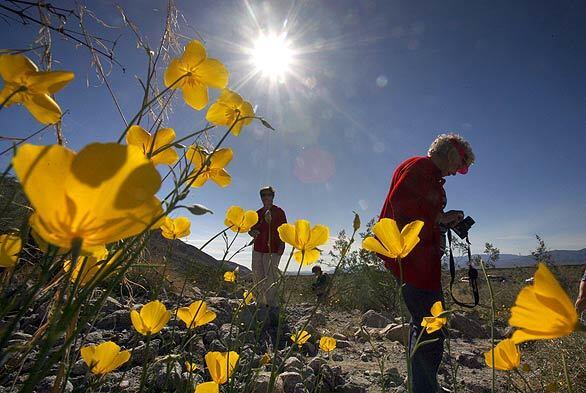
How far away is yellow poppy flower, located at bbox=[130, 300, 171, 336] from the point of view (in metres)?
1.24

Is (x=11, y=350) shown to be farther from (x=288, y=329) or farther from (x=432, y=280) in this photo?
(x=288, y=329)

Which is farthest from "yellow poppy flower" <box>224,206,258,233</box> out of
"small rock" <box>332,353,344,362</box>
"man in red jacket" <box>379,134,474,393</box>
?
"small rock" <box>332,353,344,362</box>

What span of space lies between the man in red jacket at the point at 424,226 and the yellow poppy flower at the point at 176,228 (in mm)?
1566

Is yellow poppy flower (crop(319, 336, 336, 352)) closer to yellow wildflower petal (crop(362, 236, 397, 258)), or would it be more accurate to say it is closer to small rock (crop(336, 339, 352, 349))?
yellow wildflower petal (crop(362, 236, 397, 258))

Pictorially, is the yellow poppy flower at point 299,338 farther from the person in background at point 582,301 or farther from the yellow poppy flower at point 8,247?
the person in background at point 582,301

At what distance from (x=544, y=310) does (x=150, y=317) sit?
1.19 metres

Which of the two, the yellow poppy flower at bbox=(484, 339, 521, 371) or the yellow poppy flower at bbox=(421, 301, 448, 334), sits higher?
the yellow poppy flower at bbox=(421, 301, 448, 334)

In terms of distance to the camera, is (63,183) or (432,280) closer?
(63,183)

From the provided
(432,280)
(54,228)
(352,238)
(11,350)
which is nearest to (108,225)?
(54,228)

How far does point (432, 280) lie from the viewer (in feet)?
8.68

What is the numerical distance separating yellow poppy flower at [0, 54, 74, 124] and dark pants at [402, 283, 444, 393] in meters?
2.48

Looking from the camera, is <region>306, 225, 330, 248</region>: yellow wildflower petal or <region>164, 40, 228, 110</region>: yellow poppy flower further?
<region>306, 225, 330, 248</region>: yellow wildflower petal

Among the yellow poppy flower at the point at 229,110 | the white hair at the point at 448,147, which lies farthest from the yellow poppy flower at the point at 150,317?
the white hair at the point at 448,147

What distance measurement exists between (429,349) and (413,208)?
3.37ft
